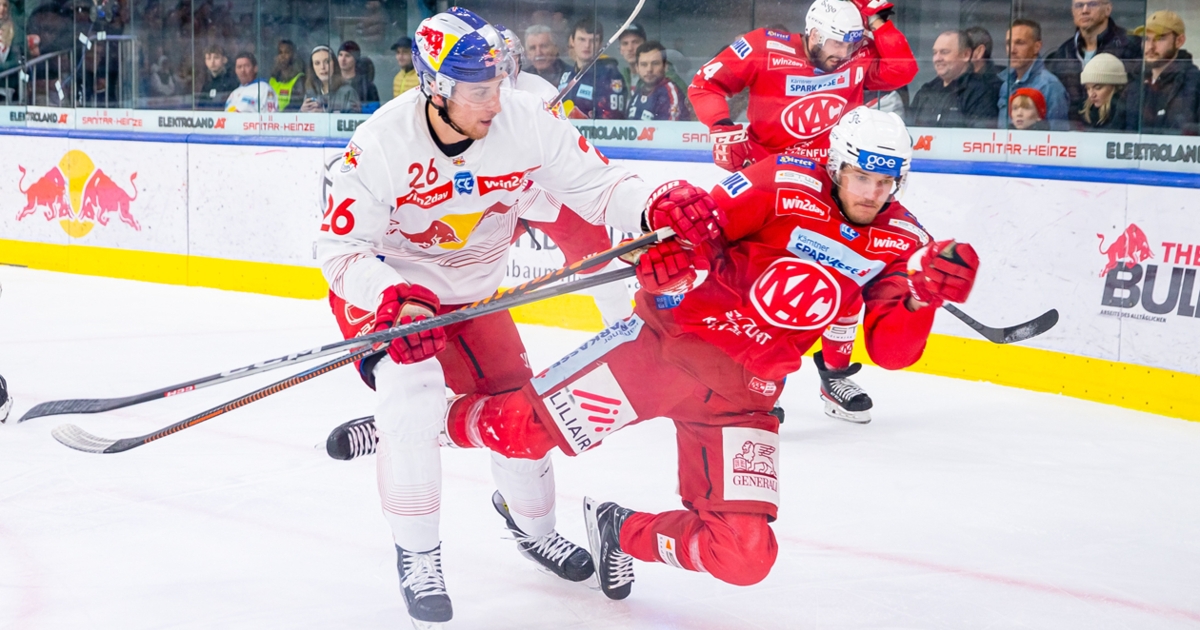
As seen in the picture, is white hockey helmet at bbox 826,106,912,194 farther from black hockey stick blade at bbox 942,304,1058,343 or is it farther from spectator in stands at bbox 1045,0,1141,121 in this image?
spectator in stands at bbox 1045,0,1141,121

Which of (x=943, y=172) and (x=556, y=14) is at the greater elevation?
(x=556, y=14)

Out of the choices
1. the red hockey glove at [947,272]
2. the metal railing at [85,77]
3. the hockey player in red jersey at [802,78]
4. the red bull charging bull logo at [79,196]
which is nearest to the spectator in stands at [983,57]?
the hockey player in red jersey at [802,78]

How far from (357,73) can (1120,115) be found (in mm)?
4424

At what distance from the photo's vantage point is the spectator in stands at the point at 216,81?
25.2 ft

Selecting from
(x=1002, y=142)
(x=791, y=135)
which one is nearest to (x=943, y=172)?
(x=1002, y=142)

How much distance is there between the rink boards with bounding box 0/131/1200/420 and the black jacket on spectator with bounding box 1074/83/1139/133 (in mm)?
291

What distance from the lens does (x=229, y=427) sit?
4.08 m

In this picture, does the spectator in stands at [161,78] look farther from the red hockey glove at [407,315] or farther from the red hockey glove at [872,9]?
the red hockey glove at [407,315]

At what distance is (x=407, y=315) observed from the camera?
227cm

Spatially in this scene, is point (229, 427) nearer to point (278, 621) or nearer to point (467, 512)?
point (467, 512)

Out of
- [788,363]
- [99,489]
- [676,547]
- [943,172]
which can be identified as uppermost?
[943,172]

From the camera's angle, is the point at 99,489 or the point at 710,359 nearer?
the point at 710,359

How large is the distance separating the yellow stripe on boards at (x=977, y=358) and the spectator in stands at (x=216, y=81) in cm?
104

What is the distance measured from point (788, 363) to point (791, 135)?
206cm
